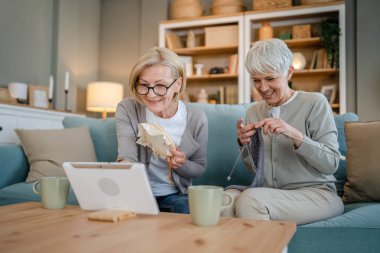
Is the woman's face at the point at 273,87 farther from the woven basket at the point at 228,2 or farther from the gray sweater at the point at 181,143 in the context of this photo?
the woven basket at the point at 228,2

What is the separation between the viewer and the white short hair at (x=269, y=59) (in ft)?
4.88

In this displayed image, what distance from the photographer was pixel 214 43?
14.3 ft

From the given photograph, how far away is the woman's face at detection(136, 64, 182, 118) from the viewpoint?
1.46m

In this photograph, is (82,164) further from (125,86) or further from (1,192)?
(125,86)

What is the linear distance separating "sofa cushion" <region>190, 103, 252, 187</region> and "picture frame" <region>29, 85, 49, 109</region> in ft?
7.51

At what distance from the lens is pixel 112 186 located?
101cm

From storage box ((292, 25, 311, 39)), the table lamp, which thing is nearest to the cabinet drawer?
the table lamp

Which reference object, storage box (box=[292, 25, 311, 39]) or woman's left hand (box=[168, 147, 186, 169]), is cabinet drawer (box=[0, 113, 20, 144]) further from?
storage box (box=[292, 25, 311, 39])

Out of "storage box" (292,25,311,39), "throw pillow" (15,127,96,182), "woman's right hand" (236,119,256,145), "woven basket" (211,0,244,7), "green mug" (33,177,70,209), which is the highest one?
"woven basket" (211,0,244,7)

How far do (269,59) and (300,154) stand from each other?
39 cm

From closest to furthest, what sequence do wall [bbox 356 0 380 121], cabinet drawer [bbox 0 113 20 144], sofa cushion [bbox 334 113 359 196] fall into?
sofa cushion [bbox 334 113 359 196], cabinet drawer [bbox 0 113 20 144], wall [bbox 356 0 380 121]

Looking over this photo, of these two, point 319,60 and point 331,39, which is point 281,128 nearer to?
point 331,39

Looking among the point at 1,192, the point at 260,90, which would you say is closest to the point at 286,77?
the point at 260,90

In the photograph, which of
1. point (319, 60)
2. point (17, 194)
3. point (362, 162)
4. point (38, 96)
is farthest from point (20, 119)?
point (319, 60)
